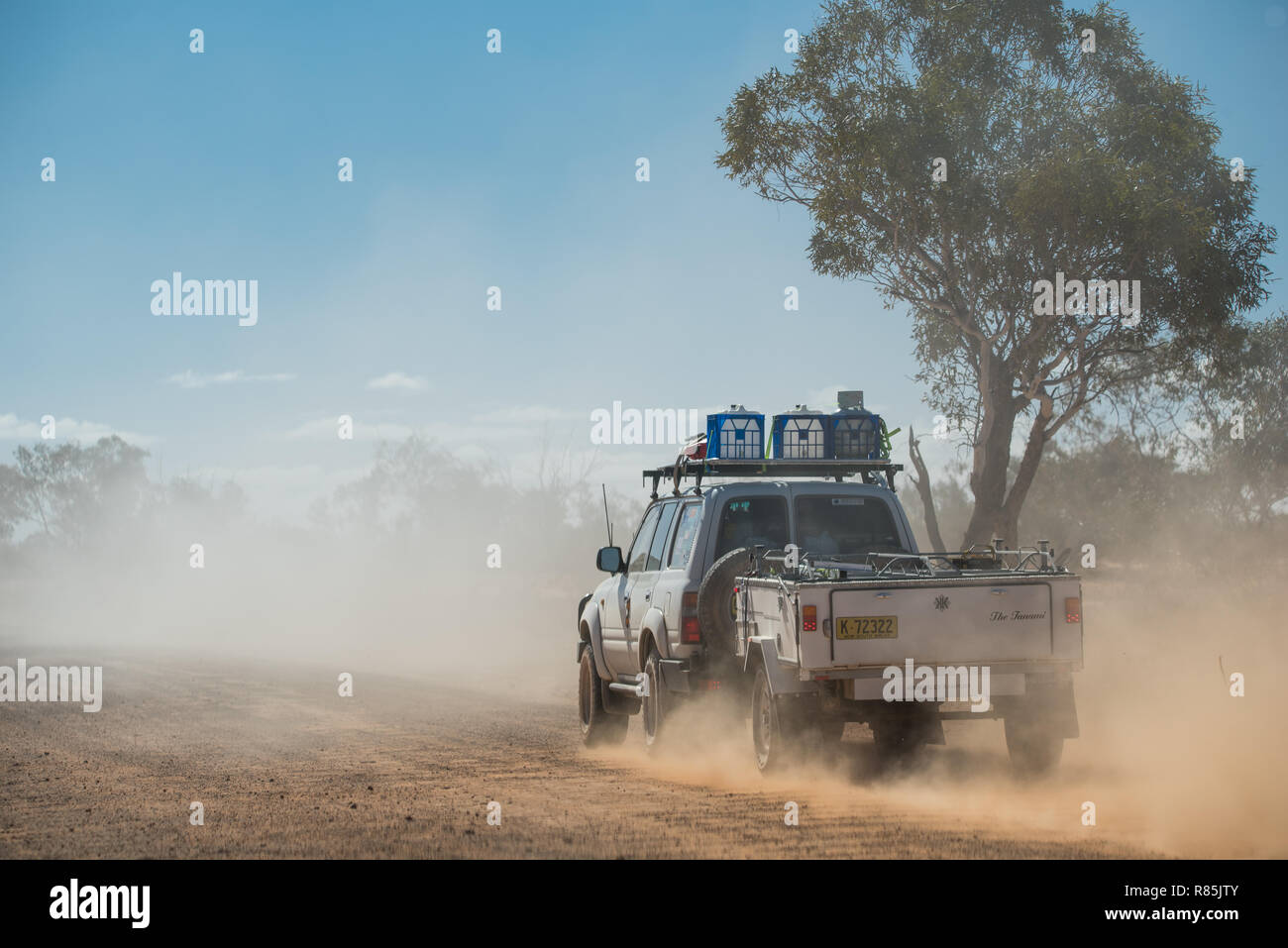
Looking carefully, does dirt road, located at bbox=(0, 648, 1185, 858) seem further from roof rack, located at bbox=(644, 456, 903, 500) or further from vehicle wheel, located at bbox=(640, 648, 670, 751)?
roof rack, located at bbox=(644, 456, 903, 500)

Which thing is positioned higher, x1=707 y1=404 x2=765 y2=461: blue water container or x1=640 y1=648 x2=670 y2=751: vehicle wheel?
x1=707 y1=404 x2=765 y2=461: blue water container

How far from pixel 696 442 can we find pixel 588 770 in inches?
121

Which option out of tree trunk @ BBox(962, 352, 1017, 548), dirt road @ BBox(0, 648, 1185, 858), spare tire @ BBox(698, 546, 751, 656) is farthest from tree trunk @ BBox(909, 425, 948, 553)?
spare tire @ BBox(698, 546, 751, 656)

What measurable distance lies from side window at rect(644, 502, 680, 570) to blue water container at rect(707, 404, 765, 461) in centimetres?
68

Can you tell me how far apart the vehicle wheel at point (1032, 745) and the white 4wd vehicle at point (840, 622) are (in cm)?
1

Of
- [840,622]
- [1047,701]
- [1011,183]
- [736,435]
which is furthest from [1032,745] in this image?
[1011,183]

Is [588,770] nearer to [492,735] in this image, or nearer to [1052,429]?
[492,735]

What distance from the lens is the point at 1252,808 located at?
8.55 meters

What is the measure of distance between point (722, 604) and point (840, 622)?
1923 millimetres

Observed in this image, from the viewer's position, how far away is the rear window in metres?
11.9

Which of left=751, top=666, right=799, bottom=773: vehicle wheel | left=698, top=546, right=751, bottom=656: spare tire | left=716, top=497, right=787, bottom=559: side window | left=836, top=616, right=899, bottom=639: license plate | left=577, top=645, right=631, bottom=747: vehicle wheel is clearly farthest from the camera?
left=577, top=645, right=631, bottom=747: vehicle wheel

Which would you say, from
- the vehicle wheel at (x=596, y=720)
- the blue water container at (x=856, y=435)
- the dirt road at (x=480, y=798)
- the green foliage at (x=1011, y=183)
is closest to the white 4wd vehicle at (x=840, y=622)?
the blue water container at (x=856, y=435)

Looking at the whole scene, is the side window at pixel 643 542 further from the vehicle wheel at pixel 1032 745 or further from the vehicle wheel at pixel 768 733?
the vehicle wheel at pixel 1032 745

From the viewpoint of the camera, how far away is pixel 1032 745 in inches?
392
